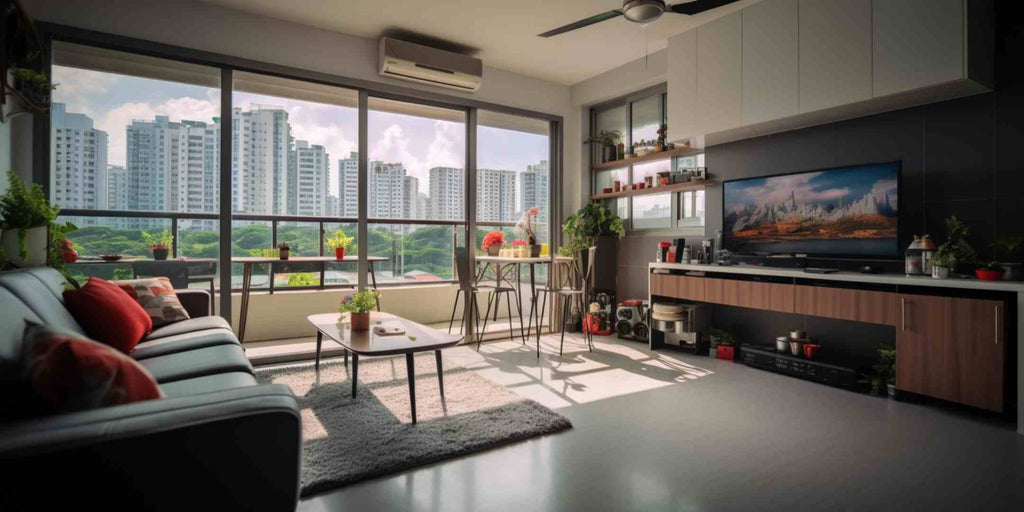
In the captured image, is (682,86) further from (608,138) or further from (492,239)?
(492,239)

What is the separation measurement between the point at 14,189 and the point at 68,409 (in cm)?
216

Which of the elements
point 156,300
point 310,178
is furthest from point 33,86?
point 310,178

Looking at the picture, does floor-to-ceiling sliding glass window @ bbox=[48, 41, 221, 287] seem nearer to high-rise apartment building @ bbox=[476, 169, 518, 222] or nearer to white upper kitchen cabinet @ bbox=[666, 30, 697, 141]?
high-rise apartment building @ bbox=[476, 169, 518, 222]

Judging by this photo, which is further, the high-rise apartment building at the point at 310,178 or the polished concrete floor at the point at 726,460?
the high-rise apartment building at the point at 310,178

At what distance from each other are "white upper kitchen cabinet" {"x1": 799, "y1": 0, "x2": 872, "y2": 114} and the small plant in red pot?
1208 millimetres

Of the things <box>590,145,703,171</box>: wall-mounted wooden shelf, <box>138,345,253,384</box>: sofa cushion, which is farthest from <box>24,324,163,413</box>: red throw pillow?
<box>590,145,703,171</box>: wall-mounted wooden shelf

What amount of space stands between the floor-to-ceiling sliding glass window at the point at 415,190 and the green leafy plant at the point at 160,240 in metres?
1.77

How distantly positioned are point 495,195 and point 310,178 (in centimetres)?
195

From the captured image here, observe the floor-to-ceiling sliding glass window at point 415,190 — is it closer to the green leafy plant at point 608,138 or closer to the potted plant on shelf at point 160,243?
the green leafy plant at point 608,138

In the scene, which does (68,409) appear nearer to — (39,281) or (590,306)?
(39,281)

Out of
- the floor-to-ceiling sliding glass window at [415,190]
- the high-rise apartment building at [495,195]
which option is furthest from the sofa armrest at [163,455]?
the high-rise apartment building at [495,195]

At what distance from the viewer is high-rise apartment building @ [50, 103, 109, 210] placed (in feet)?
11.8

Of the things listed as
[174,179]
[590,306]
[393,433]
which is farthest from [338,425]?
[590,306]

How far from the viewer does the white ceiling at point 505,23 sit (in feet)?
12.8
